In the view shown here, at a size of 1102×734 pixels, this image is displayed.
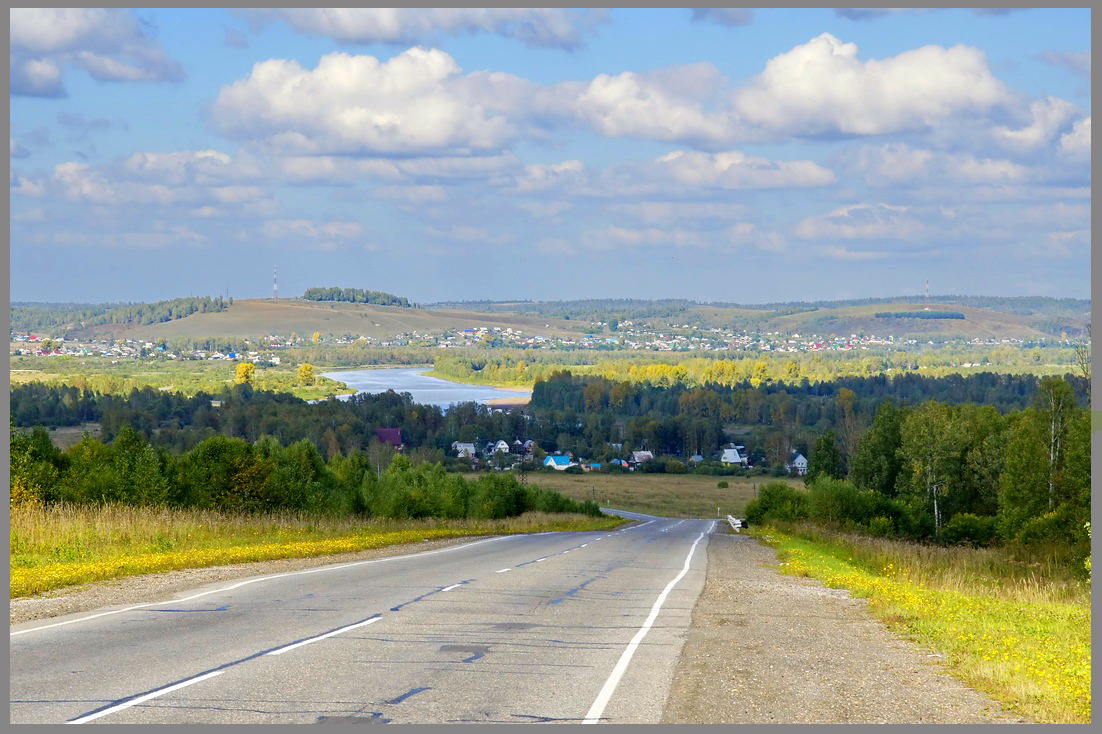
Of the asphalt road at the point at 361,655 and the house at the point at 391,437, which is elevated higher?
the asphalt road at the point at 361,655

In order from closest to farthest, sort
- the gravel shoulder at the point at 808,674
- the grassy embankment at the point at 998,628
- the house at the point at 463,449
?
the gravel shoulder at the point at 808,674 → the grassy embankment at the point at 998,628 → the house at the point at 463,449

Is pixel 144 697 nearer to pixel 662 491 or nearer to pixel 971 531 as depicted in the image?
pixel 971 531

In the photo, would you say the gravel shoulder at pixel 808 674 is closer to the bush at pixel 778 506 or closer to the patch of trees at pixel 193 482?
the patch of trees at pixel 193 482

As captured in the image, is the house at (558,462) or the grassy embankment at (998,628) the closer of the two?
the grassy embankment at (998,628)

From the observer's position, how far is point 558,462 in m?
180

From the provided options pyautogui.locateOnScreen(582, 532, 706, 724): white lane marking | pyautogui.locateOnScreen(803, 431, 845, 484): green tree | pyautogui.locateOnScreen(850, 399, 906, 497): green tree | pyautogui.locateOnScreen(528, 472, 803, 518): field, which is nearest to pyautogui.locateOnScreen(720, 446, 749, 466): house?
pyautogui.locateOnScreen(528, 472, 803, 518): field

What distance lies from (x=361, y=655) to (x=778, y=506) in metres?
69.2

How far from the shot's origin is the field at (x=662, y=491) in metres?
124

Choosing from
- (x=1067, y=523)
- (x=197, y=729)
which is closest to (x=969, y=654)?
(x=197, y=729)

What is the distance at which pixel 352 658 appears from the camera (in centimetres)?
1242

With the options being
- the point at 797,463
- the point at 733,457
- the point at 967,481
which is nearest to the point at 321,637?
the point at 967,481

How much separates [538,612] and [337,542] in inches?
586

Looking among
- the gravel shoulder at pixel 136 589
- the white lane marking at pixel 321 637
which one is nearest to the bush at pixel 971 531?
the gravel shoulder at pixel 136 589

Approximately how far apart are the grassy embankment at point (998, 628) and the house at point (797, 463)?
479 feet
